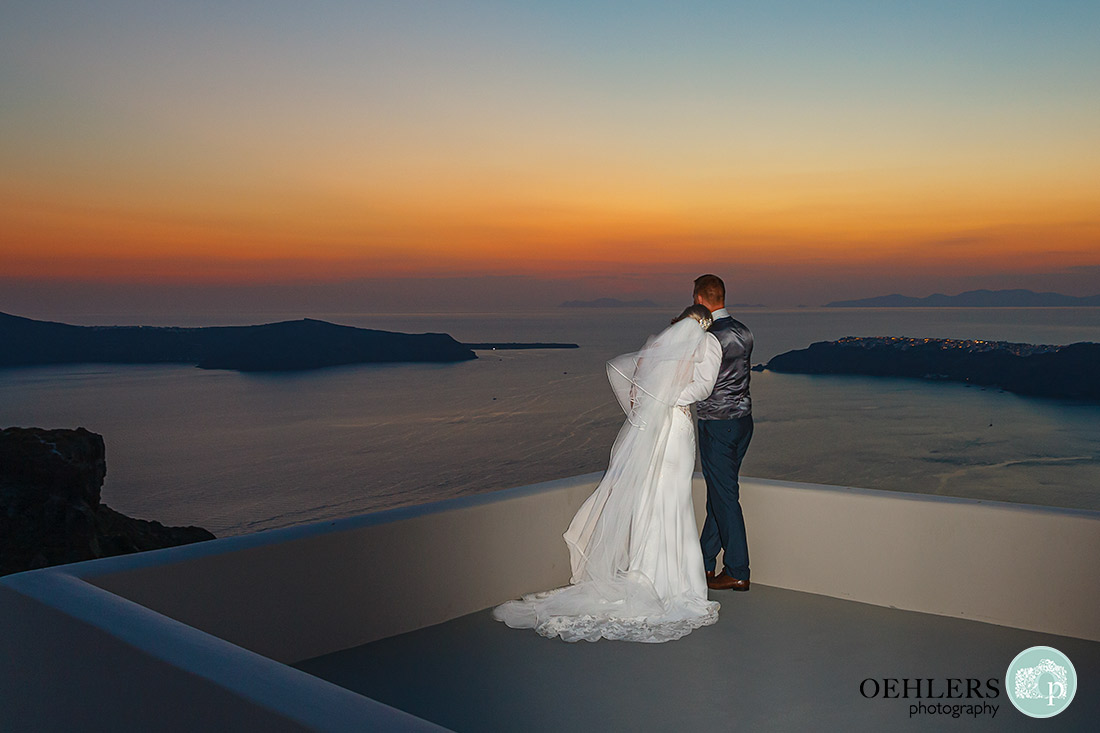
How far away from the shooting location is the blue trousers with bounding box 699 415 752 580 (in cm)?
423

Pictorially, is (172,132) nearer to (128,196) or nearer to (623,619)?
(128,196)

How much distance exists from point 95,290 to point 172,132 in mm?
4722

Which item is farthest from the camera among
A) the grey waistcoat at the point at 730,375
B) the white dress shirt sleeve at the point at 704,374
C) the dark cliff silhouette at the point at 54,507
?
the dark cliff silhouette at the point at 54,507

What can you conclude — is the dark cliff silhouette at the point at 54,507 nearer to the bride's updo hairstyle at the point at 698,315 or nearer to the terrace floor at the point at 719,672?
the terrace floor at the point at 719,672

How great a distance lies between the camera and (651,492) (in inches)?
159

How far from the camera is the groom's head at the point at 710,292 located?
424 centimetres

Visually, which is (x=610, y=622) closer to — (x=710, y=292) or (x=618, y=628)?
(x=618, y=628)

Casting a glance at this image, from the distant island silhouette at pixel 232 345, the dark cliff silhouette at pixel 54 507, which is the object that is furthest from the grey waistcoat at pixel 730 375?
the distant island silhouette at pixel 232 345

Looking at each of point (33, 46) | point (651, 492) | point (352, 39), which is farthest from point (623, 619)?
point (33, 46)

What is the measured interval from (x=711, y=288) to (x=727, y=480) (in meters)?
0.86

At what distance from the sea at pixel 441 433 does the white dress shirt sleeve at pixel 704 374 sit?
42330 mm

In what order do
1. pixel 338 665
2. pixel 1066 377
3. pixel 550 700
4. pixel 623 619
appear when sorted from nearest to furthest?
pixel 550 700 → pixel 338 665 → pixel 623 619 → pixel 1066 377

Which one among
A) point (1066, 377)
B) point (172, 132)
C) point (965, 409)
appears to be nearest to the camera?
point (172, 132)

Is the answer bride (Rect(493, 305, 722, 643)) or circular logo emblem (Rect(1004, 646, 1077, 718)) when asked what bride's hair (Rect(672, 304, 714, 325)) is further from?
circular logo emblem (Rect(1004, 646, 1077, 718))
